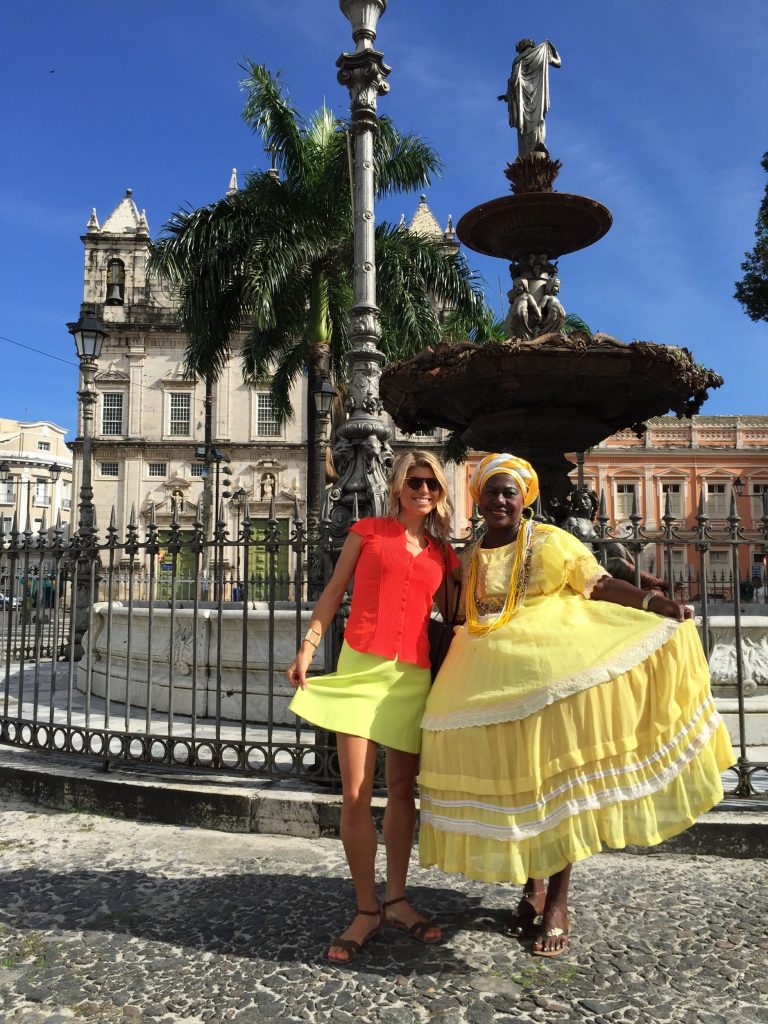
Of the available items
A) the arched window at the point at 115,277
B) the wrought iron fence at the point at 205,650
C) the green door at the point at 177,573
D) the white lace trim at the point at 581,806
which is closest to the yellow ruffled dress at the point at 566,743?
the white lace trim at the point at 581,806

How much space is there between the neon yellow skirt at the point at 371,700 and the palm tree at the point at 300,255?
516 inches

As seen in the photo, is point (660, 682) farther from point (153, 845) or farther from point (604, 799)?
point (153, 845)

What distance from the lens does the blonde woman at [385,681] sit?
2.92 m

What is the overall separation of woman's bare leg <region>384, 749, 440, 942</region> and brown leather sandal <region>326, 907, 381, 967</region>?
11 cm

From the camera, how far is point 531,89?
22.4 ft

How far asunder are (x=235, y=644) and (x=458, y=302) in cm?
1204

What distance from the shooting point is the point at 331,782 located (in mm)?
4496

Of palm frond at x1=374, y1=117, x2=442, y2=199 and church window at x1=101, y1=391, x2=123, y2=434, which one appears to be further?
church window at x1=101, y1=391, x2=123, y2=434

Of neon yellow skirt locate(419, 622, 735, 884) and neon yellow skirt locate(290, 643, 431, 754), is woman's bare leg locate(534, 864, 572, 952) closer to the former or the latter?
neon yellow skirt locate(419, 622, 735, 884)

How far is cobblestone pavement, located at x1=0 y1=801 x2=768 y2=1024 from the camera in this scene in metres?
2.52

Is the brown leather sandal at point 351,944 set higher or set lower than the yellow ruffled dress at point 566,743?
lower

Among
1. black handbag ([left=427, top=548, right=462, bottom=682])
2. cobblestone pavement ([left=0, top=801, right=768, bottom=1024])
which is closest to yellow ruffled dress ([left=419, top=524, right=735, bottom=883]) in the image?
black handbag ([left=427, top=548, right=462, bottom=682])

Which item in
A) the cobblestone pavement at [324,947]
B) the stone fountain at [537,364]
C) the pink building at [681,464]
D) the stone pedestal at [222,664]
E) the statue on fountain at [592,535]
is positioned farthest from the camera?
the pink building at [681,464]

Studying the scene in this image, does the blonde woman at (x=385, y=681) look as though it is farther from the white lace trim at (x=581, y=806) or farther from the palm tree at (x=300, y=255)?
the palm tree at (x=300, y=255)
